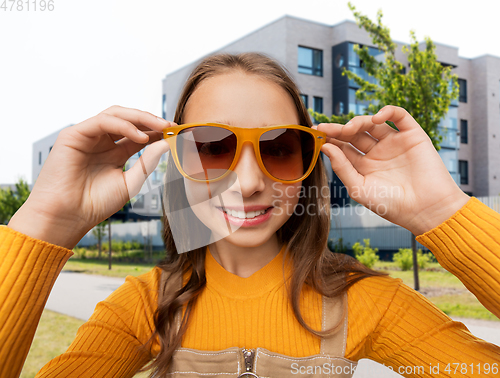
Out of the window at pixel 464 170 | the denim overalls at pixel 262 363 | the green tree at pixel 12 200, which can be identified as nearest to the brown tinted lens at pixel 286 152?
the denim overalls at pixel 262 363

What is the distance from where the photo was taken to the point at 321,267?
1.31m

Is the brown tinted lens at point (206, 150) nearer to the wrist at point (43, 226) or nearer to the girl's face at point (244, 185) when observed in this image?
the girl's face at point (244, 185)

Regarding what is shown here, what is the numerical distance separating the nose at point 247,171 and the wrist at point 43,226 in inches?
18.3

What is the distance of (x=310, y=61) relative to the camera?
573 inches

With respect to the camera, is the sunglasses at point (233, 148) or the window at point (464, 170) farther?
the window at point (464, 170)

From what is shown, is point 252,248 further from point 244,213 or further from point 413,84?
point 413,84

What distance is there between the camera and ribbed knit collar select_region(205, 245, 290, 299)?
1.27m

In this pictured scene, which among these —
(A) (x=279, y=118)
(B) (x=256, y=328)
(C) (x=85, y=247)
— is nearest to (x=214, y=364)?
(B) (x=256, y=328)

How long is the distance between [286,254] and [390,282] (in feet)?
1.17

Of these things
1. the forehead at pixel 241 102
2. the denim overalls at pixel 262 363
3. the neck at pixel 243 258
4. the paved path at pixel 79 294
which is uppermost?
the forehead at pixel 241 102

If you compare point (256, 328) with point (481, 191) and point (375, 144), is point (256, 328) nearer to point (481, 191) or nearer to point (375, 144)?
point (375, 144)

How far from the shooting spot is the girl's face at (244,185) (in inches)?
43.8

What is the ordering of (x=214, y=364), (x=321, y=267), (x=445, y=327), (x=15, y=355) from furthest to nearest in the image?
(x=321, y=267) < (x=214, y=364) < (x=445, y=327) < (x=15, y=355)

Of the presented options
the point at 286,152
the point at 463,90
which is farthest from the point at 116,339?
the point at 463,90
